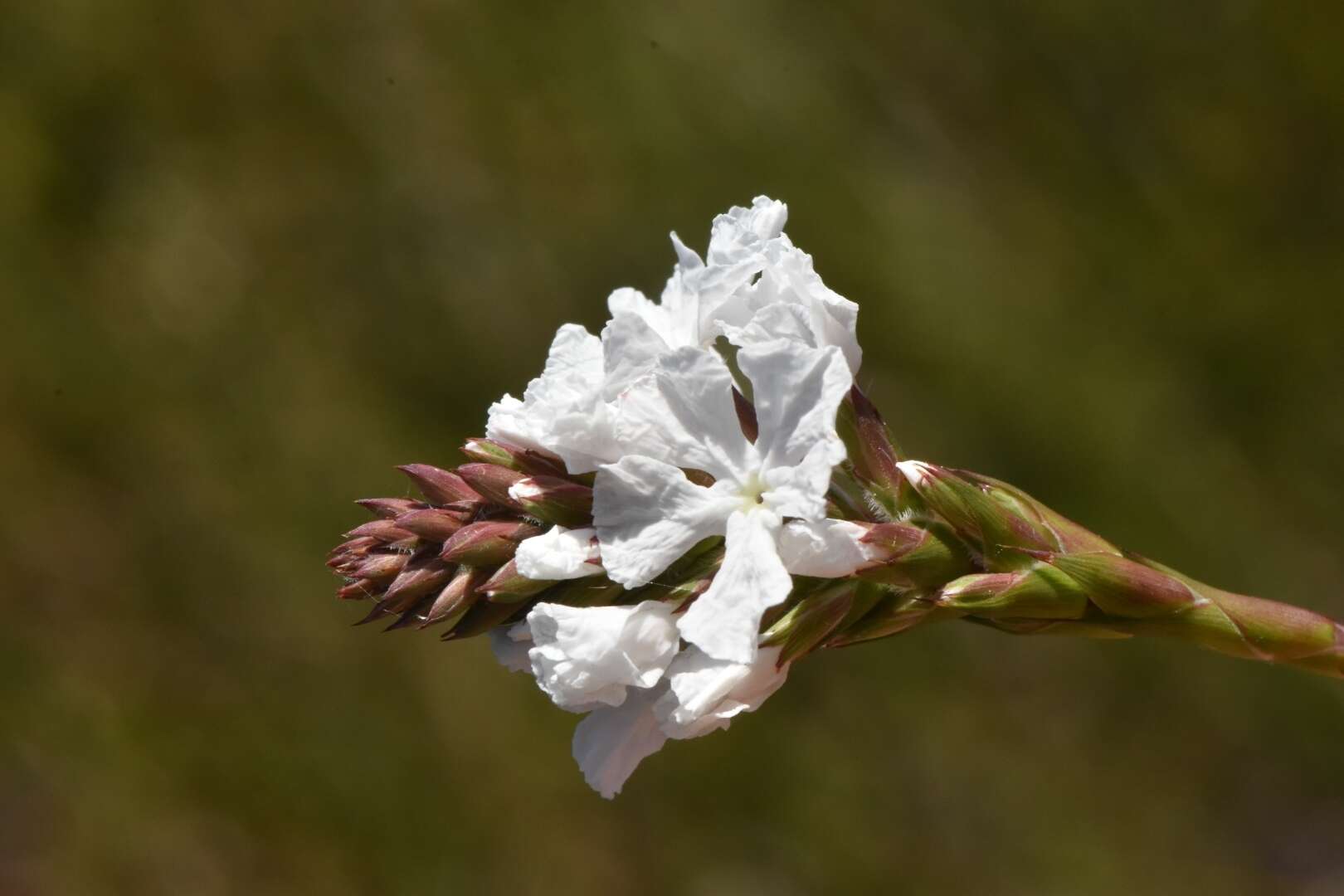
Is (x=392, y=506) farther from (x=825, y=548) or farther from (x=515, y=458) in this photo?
(x=825, y=548)

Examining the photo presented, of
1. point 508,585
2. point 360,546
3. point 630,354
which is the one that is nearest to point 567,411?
point 630,354

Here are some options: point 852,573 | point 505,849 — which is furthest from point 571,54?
point 852,573

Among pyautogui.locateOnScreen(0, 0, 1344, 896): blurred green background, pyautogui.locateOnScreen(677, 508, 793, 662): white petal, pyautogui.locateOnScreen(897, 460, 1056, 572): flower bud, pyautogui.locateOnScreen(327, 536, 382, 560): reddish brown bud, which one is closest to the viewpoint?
pyautogui.locateOnScreen(677, 508, 793, 662): white petal

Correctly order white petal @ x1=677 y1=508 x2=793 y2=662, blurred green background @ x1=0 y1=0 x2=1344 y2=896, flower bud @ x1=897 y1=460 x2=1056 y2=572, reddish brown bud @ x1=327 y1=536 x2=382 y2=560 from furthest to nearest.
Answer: blurred green background @ x1=0 y1=0 x2=1344 y2=896, reddish brown bud @ x1=327 y1=536 x2=382 y2=560, flower bud @ x1=897 y1=460 x2=1056 y2=572, white petal @ x1=677 y1=508 x2=793 y2=662

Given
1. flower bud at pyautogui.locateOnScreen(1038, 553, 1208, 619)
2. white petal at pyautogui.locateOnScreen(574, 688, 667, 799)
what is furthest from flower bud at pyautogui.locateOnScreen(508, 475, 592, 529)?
flower bud at pyautogui.locateOnScreen(1038, 553, 1208, 619)

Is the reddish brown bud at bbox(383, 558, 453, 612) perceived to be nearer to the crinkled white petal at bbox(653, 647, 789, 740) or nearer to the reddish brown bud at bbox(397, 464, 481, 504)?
the reddish brown bud at bbox(397, 464, 481, 504)

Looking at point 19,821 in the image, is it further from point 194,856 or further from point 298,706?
point 298,706

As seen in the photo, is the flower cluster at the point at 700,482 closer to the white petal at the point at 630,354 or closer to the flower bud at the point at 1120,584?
the white petal at the point at 630,354
